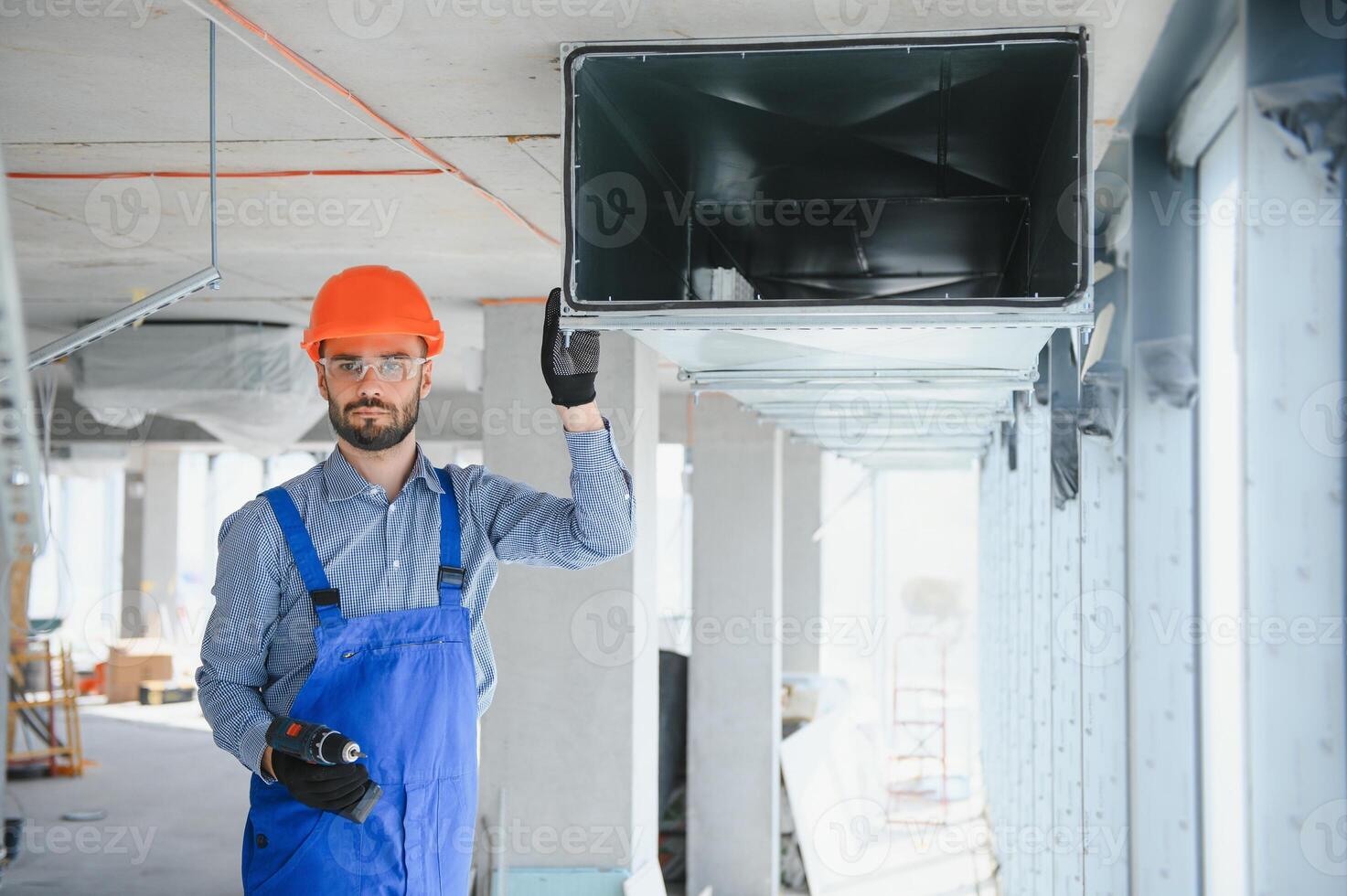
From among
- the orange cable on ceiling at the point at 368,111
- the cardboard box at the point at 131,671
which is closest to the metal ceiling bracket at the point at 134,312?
the orange cable on ceiling at the point at 368,111

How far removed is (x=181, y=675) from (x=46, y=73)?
12.7 meters

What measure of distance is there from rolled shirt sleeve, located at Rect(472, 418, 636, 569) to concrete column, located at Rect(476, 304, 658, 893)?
2645 millimetres

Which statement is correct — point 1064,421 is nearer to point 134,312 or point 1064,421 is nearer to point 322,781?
Result: point 322,781

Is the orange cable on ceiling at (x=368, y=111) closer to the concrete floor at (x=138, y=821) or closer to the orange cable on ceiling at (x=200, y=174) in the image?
the orange cable on ceiling at (x=200, y=174)

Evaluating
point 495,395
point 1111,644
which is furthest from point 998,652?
point 1111,644

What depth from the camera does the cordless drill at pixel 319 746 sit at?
Result: 198 cm

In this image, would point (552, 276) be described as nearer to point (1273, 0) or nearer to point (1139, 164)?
point (1139, 164)

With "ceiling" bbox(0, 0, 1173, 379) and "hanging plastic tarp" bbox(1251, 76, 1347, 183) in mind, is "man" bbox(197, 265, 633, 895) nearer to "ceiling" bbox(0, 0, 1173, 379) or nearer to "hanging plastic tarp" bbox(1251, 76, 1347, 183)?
"ceiling" bbox(0, 0, 1173, 379)

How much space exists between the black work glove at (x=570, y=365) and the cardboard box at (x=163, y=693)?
11.7 metres

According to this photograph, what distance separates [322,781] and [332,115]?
169 centimetres

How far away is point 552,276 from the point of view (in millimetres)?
4922

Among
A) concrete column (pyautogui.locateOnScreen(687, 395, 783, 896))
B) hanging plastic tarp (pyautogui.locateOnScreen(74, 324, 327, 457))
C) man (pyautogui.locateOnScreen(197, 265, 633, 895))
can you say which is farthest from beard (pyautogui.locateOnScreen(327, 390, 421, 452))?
concrete column (pyautogui.locateOnScreen(687, 395, 783, 896))

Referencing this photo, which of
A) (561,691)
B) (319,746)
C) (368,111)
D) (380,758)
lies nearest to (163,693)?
(561,691)

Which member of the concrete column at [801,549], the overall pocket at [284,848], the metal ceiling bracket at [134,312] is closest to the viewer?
the overall pocket at [284,848]
